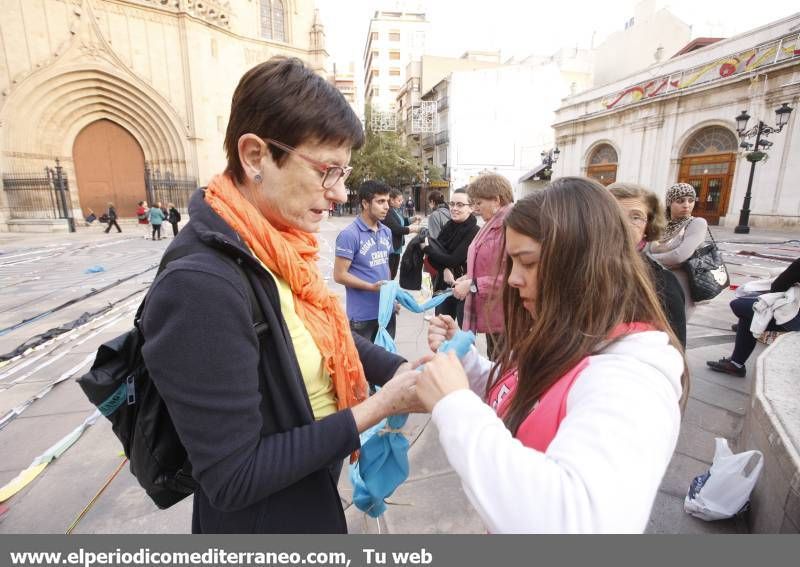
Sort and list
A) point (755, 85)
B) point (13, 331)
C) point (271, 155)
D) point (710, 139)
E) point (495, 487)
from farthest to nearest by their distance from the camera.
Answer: point (710, 139), point (755, 85), point (13, 331), point (271, 155), point (495, 487)

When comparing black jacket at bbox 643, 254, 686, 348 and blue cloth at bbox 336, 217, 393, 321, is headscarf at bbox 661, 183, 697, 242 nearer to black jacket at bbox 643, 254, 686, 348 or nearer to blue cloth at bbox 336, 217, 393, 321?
black jacket at bbox 643, 254, 686, 348

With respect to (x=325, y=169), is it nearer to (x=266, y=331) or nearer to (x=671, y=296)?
(x=266, y=331)

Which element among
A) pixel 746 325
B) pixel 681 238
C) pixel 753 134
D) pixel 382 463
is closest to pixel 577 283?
pixel 382 463

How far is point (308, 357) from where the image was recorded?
1123mm

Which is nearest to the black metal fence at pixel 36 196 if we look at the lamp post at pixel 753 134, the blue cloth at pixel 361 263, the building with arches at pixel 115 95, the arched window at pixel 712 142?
the building with arches at pixel 115 95

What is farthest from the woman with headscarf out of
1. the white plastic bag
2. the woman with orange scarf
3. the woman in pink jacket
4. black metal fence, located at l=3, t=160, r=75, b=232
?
black metal fence, located at l=3, t=160, r=75, b=232

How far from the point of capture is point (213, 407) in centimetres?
85

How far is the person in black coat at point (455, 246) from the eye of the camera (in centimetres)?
410

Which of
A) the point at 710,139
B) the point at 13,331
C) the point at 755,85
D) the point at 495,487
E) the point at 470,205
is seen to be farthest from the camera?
the point at 710,139

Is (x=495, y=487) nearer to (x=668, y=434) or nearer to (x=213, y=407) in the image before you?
(x=668, y=434)

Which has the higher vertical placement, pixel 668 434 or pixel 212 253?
pixel 212 253
